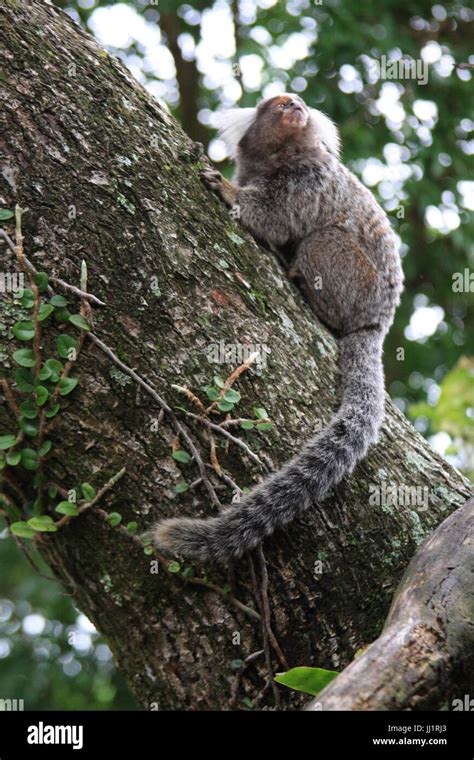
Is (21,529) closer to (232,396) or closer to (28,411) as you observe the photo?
(28,411)

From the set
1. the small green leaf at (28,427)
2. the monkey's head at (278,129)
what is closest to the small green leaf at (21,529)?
the small green leaf at (28,427)

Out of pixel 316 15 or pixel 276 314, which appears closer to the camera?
pixel 276 314

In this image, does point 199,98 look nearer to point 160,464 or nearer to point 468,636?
point 160,464

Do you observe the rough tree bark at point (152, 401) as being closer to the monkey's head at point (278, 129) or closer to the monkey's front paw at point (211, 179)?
the monkey's front paw at point (211, 179)

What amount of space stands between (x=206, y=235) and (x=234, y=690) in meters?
1.80

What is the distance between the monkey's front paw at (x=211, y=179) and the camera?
140 inches

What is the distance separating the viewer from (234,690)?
2.75 meters

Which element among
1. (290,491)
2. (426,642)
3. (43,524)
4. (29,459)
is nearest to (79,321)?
(29,459)

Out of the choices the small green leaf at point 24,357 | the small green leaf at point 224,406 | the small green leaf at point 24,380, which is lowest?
the small green leaf at point 224,406

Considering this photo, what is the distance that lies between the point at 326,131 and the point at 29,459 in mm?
3953

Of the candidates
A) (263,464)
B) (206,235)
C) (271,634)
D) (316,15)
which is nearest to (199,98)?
(316,15)

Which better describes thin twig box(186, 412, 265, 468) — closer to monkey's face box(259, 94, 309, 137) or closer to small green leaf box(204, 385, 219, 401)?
small green leaf box(204, 385, 219, 401)

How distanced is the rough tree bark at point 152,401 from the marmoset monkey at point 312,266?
0.33 feet

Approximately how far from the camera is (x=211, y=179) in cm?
371
